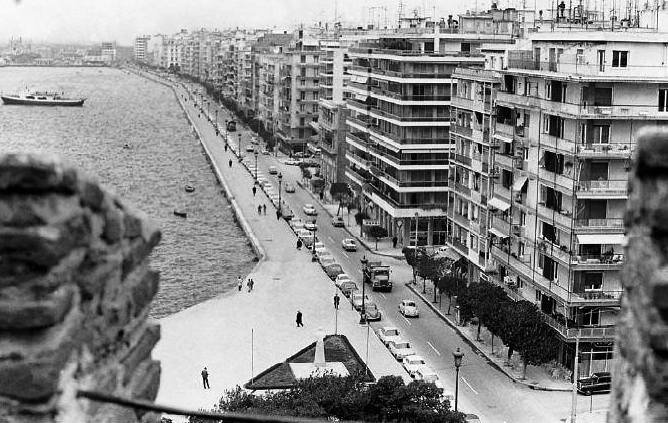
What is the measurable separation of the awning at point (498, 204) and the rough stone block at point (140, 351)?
108 feet

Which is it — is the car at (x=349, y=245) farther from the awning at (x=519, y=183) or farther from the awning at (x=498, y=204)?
the awning at (x=519, y=183)

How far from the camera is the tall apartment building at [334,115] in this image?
7338 cm

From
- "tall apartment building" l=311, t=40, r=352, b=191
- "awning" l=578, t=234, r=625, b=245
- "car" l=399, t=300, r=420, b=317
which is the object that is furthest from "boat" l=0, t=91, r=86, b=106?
"awning" l=578, t=234, r=625, b=245

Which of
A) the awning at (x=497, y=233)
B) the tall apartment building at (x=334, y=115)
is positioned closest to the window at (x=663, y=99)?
the awning at (x=497, y=233)

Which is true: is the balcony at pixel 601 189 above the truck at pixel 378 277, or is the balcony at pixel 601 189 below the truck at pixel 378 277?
above

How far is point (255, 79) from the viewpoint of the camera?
4707 inches

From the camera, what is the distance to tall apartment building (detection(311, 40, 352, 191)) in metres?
73.4

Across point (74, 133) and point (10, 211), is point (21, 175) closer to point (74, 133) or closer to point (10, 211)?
point (10, 211)

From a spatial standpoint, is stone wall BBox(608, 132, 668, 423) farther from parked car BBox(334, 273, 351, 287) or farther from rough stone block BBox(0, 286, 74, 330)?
parked car BBox(334, 273, 351, 287)

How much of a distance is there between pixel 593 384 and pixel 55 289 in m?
26.7

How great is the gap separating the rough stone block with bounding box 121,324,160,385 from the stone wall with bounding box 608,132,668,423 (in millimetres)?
2060

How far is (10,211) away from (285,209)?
6254 centimetres

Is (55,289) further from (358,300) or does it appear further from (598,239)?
(358,300)

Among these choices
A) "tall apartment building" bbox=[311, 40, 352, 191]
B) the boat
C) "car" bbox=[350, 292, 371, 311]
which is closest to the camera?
"car" bbox=[350, 292, 371, 311]
